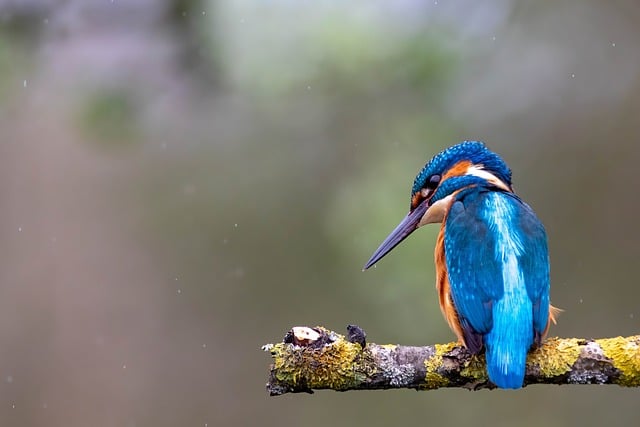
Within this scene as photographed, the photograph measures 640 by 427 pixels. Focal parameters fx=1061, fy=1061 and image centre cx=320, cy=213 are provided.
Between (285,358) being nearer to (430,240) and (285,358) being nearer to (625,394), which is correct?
(430,240)

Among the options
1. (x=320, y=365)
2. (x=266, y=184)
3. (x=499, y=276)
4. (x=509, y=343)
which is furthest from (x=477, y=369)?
(x=266, y=184)

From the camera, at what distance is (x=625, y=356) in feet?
7.20

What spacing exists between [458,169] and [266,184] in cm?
152

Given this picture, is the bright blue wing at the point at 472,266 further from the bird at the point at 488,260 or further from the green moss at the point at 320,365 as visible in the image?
the green moss at the point at 320,365

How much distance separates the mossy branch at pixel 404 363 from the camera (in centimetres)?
215

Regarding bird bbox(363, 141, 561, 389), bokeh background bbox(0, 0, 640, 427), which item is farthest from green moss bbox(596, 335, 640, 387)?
bokeh background bbox(0, 0, 640, 427)

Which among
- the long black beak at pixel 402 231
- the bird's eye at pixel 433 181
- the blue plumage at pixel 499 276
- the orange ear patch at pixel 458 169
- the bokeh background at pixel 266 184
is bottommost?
the blue plumage at pixel 499 276

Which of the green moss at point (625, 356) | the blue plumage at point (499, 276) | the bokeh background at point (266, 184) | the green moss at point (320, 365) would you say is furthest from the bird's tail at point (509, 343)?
the bokeh background at point (266, 184)

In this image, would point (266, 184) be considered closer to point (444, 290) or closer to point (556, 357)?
point (444, 290)

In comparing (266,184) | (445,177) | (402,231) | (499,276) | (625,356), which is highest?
(266,184)

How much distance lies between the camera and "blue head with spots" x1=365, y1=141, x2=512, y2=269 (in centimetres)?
285

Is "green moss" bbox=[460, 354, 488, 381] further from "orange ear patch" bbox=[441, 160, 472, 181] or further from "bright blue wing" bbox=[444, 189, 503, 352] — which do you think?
"orange ear patch" bbox=[441, 160, 472, 181]

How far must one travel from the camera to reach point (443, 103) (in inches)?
133

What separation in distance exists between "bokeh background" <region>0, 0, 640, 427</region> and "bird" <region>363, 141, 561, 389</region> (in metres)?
0.39
